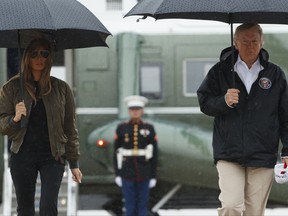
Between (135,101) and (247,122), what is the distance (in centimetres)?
441

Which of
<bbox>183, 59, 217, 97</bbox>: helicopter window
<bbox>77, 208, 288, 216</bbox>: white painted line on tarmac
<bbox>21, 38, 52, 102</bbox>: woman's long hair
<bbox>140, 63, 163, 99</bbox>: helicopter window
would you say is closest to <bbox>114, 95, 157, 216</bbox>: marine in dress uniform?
<bbox>140, 63, 163, 99</bbox>: helicopter window

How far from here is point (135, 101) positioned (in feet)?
33.0

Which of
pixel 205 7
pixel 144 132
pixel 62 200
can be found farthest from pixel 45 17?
pixel 144 132

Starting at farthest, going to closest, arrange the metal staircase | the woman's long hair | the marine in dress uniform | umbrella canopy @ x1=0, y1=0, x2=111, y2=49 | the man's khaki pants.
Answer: the marine in dress uniform < the metal staircase < the woman's long hair < the man's khaki pants < umbrella canopy @ x1=0, y1=0, x2=111, y2=49

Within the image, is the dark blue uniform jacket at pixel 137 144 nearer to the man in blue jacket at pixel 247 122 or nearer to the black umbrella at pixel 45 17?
the black umbrella at pixel 45 17

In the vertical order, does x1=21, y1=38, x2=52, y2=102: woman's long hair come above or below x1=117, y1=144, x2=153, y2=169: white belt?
above

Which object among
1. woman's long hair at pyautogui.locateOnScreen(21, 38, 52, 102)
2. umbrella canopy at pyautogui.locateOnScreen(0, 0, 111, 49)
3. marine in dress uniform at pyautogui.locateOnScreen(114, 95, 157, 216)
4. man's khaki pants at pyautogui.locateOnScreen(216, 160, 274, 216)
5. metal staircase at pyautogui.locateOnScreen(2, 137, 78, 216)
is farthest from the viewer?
marine in dress uniform at pyautogui.locateOnScreen(114, 95, 157, 216)

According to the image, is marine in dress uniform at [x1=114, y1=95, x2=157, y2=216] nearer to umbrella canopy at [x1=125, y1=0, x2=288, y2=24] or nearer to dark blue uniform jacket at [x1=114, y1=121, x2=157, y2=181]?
dark blue uniform jacket at [x1=114, y1=121, x2=157, y2=181]

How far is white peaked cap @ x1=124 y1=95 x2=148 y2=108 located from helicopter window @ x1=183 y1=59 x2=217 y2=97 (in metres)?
0.63

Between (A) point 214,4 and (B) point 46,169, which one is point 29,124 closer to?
(B) point 46,169

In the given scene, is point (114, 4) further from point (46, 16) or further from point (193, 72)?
point (46, 16)

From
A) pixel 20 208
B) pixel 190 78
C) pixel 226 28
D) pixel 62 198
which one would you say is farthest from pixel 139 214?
pixel 20 208

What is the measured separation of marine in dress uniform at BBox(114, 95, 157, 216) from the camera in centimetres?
997

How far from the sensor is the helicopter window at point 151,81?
34.8ft
